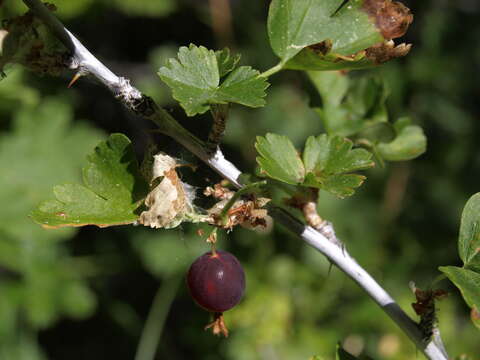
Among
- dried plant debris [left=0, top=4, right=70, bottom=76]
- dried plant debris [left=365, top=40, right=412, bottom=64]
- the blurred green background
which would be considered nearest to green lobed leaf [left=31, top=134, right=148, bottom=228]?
dried plant debris [left=0, top=4, right=70, bottom=76]

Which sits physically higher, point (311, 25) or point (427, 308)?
point (311, 25)

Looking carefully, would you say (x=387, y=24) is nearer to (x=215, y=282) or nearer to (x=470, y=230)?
(x=470, y=230)

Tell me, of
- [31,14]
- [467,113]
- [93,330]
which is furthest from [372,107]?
[93,330]

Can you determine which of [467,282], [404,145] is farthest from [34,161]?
[467,282]

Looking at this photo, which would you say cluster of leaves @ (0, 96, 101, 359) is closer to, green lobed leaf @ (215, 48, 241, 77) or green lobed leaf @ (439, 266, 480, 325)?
green lobed leaf @ (215, 48, 241, 77)

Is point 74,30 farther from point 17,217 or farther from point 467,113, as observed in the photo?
point 467,113

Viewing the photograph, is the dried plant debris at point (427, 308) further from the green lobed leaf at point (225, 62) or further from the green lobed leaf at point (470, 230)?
the green lobed leaf at point (225, 62)
